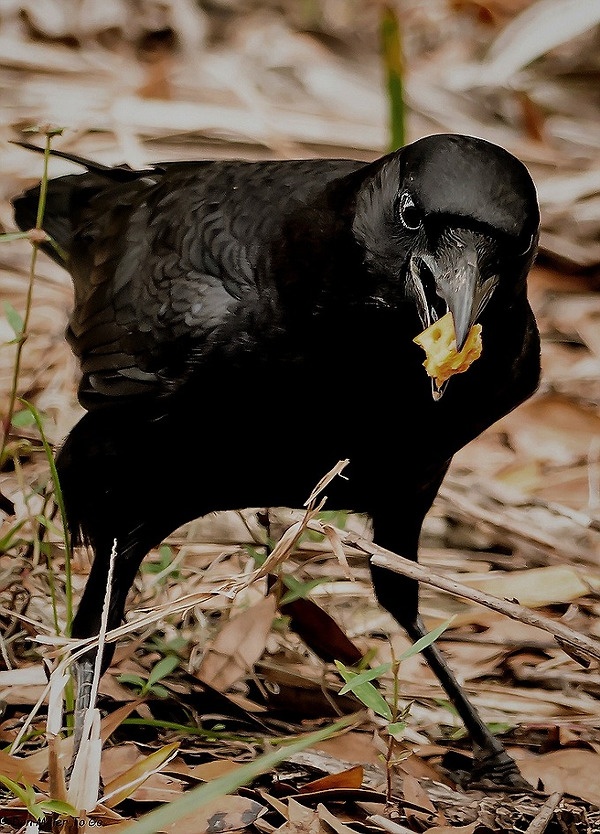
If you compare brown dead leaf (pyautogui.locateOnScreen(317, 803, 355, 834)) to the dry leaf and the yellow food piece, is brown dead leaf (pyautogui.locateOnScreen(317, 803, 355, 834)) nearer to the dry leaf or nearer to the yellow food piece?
the dry leaf

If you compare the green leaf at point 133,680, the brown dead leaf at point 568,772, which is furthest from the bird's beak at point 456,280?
the green leaf at point 133,680

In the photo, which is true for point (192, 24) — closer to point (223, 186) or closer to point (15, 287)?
point (15, 287)

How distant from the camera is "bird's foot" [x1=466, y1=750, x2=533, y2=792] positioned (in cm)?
303

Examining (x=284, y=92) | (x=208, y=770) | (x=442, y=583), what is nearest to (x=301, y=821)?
(x=208, y=770)

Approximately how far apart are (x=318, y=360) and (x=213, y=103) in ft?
12.1

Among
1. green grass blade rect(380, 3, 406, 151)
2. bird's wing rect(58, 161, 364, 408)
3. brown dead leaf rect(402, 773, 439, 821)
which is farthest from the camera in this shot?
green grass blade rect(380, 3, 406, 151)

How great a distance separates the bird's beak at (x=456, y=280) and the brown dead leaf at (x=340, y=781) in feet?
3.18

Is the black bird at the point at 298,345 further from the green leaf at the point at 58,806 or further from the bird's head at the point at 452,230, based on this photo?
the green leaf at the point at 58,806

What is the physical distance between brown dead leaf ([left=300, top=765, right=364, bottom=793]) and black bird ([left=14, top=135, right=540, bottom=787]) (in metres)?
0.48

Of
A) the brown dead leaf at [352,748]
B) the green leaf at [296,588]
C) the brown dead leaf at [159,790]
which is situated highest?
the green leaf at [296,588]

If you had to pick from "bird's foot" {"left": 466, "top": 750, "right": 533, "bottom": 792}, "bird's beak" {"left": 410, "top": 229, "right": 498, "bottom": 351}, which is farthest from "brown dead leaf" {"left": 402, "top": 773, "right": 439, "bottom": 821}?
"bird's beak" {"left": 410, "top": 229, "right": 498, "bottom": 351}

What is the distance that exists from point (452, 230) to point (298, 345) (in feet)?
1.50

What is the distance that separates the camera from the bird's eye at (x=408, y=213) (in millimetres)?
2453

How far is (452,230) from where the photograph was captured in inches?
94.0
